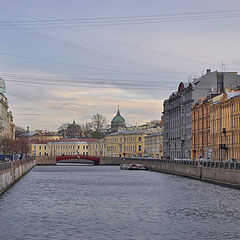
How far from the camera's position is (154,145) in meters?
170

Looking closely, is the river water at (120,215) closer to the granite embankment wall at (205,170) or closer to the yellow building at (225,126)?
the granite embankment wall at (205,170)

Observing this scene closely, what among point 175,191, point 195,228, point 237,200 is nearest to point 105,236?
point 195,228

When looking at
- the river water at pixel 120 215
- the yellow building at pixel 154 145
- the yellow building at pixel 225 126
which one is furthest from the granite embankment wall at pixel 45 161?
the river water at pixel 120 215

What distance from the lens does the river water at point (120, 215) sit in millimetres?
28719

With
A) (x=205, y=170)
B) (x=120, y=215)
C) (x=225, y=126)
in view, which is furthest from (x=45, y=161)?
(x=120, y=215)

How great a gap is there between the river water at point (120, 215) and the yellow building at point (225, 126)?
3259cm

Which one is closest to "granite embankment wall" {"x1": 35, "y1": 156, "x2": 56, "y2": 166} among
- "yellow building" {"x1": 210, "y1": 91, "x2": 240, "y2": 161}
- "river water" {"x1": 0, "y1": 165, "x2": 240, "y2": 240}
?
"yellow building" {"x1": 210, "y1": 91, "x2": 240, "y2": 161}

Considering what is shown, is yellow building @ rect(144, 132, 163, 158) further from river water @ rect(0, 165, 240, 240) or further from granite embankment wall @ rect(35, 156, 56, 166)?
river water @ rect(0, 165, 240, 240)

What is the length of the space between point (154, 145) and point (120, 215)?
135 m

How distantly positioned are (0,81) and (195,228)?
11117 centimetres

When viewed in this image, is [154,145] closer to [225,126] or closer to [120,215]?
[225,126]

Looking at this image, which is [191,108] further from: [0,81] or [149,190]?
[149,190]

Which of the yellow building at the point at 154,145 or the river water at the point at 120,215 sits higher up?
the yellow building at the point at 154,145

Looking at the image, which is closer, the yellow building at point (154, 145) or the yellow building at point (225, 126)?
the yellow building at point (225, 126)
